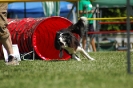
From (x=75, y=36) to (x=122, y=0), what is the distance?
664cm

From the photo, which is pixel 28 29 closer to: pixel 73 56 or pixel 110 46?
pixel 73 56

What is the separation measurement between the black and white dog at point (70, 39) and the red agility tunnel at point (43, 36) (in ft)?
2.58

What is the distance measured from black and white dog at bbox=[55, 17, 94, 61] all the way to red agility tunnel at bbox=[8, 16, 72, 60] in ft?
2.58

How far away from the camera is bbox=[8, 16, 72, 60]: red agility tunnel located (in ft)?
37.9

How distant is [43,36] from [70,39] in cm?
127

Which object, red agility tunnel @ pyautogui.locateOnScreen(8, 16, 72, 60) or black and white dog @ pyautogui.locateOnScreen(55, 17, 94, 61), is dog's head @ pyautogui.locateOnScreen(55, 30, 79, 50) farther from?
red agility tunnel @ pyautogui.locateOnScreen(8, 16, 72, 60)

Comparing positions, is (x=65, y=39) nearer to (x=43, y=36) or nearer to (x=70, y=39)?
(x=70, y=39)

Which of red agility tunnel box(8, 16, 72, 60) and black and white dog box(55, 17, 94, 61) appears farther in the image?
red agility tunnel box(8, 16, 72, 60)

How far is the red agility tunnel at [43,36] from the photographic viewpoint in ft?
37.9

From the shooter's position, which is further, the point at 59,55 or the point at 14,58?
the point at 59,55

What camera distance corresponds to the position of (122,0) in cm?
1756

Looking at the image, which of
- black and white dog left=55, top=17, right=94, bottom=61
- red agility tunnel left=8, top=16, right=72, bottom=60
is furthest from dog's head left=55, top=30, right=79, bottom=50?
red agility tunnel left=8, top=16, right=72, bottom=60

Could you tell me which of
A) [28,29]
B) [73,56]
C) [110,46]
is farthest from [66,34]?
[110,46]

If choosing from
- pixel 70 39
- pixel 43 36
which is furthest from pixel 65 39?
pixel 43 36
